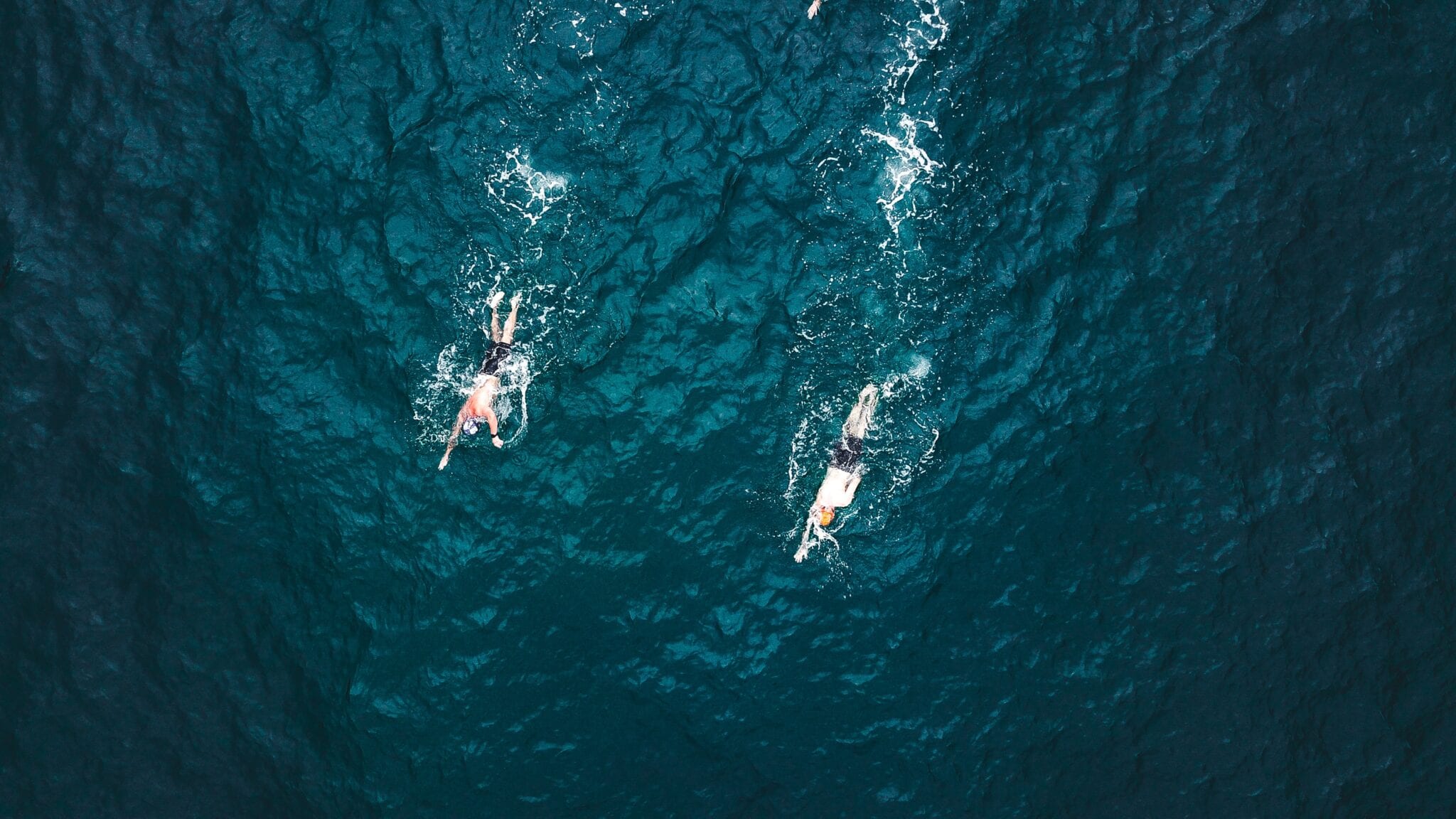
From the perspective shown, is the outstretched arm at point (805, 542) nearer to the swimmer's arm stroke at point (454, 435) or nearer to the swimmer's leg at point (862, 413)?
the swimmer's leg at point (862, 413)

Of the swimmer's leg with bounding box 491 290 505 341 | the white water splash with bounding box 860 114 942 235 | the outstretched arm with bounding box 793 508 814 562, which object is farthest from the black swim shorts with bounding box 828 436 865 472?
the swimmer's leg with bounding box 491 290 505 341

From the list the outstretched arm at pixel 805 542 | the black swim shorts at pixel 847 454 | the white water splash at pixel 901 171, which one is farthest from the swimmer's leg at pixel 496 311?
the white water splash at pixel 901 171

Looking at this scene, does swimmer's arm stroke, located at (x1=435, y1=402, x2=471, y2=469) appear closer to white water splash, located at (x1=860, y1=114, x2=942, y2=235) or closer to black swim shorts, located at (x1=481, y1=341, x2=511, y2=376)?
black swim shorts, located at (x1=481, y1=341, x2=511, y2=376)

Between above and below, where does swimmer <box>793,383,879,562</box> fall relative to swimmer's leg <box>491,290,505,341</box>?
below

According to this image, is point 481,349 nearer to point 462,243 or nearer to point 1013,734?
point 462,243

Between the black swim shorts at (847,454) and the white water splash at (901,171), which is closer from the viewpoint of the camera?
the black swim shorts at (847,454)

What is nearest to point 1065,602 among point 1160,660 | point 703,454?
point 1160,660

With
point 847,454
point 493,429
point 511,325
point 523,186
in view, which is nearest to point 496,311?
point 511,325

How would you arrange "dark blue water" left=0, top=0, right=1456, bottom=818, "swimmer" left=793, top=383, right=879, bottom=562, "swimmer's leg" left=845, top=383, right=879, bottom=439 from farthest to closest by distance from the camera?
1. "swimmer's leg" left=845, top=383, right=879, bottom=439
2. "dark blue water" left=0, top=0, right=1456, bottom=818
3. "swimmer" left=793, top=383, right=879, bottom=562
